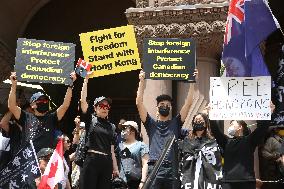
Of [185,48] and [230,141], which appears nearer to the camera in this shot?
[230,141]

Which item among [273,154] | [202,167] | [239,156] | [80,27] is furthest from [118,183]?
[80,27]

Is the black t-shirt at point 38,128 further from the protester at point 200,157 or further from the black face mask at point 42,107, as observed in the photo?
the protester at point 200,157

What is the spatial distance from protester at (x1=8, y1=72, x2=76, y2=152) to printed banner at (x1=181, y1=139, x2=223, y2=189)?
1.78 meters

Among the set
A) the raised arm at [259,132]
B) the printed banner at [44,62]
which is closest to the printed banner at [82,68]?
the printed banner at [44,62]

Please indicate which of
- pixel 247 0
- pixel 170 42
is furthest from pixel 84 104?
pixel 247 0

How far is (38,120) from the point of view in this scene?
7719mm

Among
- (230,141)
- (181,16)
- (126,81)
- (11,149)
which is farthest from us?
(126,81)

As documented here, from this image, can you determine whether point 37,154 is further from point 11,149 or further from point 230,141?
point 230,141

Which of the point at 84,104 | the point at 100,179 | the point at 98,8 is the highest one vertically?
the point at 98,8

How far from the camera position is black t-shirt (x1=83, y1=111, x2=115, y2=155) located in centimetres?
768

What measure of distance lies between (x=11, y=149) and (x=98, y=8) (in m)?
8.58

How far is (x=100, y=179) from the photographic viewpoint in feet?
24.9

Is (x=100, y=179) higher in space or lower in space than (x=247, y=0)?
lower

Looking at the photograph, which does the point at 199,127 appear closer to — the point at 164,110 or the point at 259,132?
the point at 164,110
